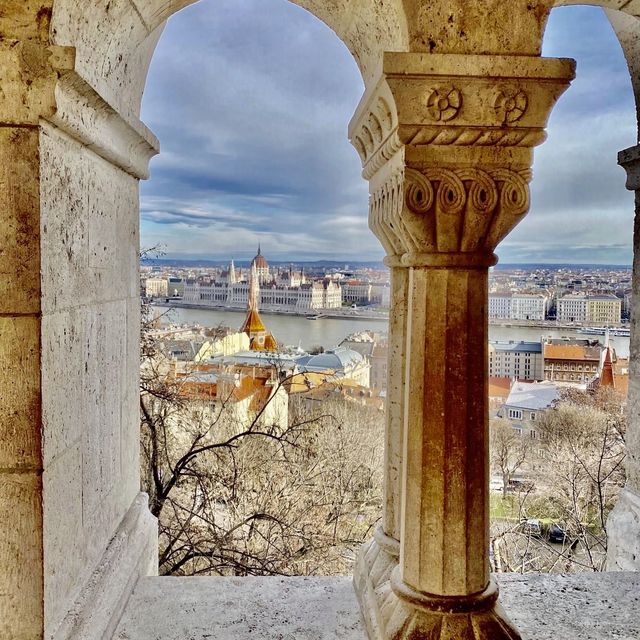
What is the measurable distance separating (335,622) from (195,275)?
274cm

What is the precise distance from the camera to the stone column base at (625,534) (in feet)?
7.97

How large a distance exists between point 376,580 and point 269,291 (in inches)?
91.0

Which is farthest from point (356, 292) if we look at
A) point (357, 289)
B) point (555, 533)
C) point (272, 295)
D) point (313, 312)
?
point (555, 533)

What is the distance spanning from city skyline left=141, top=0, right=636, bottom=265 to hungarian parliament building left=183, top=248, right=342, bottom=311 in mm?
406

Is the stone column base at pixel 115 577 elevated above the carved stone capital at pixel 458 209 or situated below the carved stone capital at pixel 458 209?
below

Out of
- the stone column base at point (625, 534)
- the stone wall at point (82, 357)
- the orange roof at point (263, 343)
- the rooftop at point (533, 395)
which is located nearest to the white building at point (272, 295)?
the orange roof at point (263, 343)

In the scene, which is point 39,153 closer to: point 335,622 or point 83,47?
point 83,47

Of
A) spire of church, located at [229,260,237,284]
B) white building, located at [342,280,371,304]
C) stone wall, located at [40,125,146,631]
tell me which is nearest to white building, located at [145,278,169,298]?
spire of church, located at [229,260,237,284]

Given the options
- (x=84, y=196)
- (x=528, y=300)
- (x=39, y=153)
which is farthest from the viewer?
(x=528, y=300)

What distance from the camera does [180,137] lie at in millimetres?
5398

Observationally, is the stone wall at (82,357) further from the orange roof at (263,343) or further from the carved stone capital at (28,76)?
the orange roof at (263,343)

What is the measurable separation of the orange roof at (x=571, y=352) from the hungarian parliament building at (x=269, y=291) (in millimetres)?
1479

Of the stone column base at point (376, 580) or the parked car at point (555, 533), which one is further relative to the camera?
the parked car at point (555, 533)

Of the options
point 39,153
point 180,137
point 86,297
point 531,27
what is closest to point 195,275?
point 180,137
